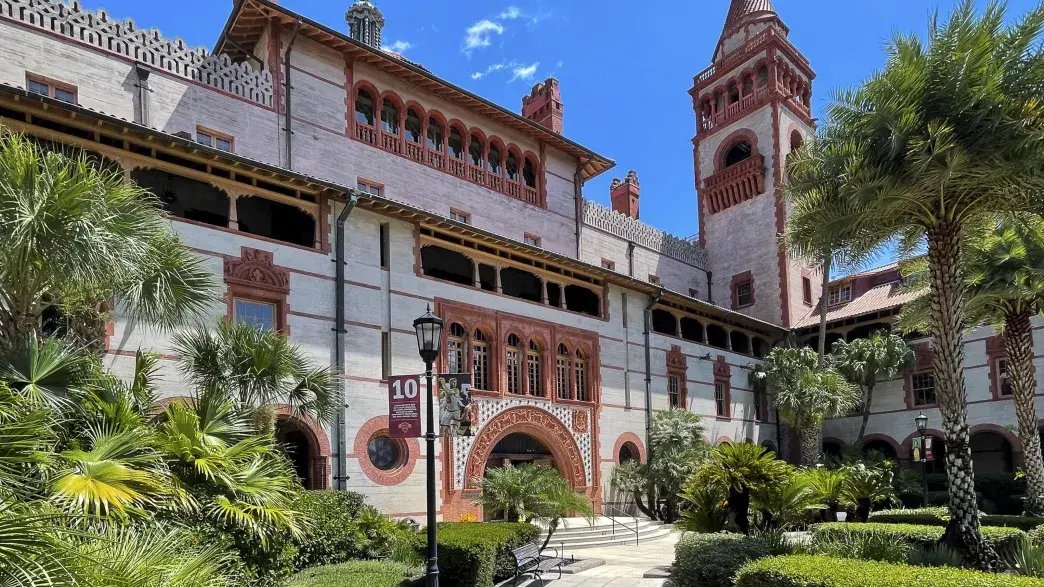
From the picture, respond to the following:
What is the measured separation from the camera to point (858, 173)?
12.5 m

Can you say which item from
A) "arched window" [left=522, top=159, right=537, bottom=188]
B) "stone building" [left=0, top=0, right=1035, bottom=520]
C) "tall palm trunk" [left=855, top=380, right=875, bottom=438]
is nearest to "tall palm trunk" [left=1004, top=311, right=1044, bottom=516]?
"stone building" [left=0, top=0, right=1035, bottom=520]

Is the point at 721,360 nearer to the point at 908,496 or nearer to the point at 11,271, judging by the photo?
the point at 908,496

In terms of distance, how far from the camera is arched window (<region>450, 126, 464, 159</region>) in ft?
85.8

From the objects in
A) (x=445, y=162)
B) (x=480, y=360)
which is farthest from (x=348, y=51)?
(x=480, y=360)

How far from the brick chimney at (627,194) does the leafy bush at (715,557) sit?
25709mm

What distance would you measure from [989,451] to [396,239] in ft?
101

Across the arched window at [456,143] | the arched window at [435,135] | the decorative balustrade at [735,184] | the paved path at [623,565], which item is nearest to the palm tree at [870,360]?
the decorative balustrade at [735,184]

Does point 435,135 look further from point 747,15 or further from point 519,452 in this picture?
point 747,15

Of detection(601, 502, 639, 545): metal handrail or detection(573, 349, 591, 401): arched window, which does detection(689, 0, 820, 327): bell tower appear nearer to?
detection(573, 349, 591, 401): arched window

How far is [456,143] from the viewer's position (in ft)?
86.4

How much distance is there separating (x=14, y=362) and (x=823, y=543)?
11.3 meters

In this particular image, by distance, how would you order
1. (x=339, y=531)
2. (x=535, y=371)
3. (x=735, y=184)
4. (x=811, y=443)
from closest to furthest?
1. (x=339, y=531)
2. (x=535, y=371)
3. (x=811, y=443)
4. (x=735, y=184)

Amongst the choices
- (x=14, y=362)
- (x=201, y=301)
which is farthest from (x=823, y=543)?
(x=14, y=362)

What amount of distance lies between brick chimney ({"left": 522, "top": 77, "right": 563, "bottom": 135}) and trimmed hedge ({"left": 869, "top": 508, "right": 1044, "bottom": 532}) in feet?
60.6
